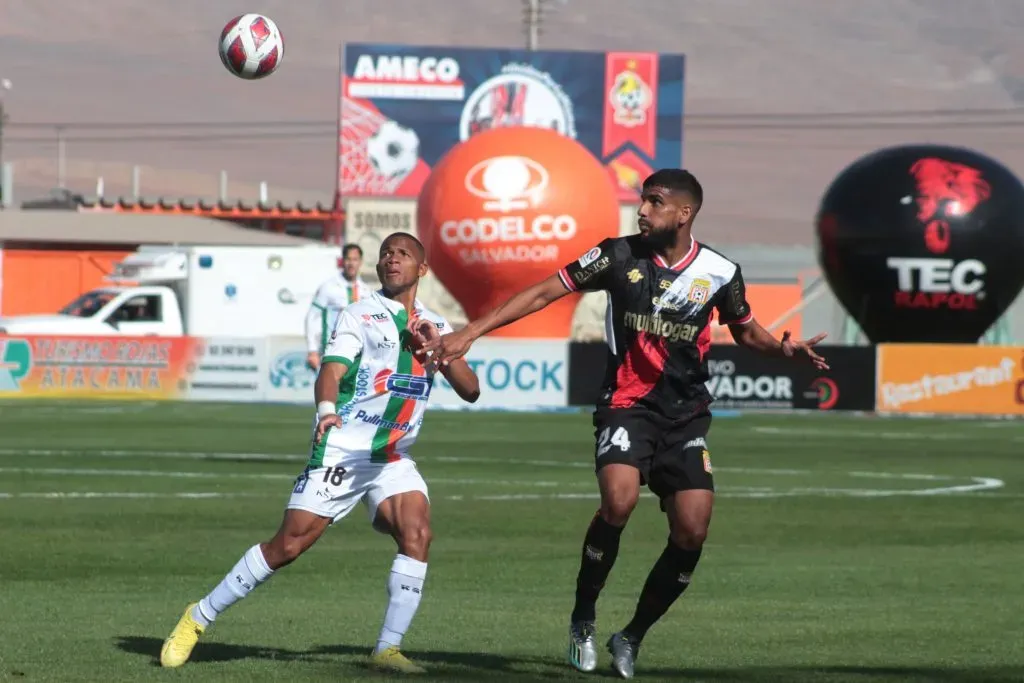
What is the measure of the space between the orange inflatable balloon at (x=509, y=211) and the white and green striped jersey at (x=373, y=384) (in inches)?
1214

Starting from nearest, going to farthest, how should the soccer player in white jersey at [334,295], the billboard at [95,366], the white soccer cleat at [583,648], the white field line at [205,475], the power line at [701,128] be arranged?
the white soccer cleat at [583,648], the white field line at [205,475], the soccer player in white jersey at [334,295], the billboard at [95,366], the power line at [701,128]

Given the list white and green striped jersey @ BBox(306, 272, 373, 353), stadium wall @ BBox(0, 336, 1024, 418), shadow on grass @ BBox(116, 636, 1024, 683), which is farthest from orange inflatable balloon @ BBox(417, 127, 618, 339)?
shadow on grass @ BBox(116, 636, 1024, 683)

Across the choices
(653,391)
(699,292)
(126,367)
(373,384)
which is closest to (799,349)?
(699,292)

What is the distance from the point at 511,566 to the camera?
13773 mm

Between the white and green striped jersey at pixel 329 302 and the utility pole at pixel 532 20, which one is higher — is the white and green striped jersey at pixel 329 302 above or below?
below

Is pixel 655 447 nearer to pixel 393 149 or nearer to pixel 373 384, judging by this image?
pixel 373 384

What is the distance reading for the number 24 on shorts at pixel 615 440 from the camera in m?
9.21

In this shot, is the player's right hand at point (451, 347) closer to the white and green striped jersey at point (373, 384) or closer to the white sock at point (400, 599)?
the white and green striped jersey at point (373, 384)

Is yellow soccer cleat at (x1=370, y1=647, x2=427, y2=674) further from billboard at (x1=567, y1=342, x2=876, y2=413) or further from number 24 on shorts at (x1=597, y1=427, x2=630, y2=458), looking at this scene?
billboard at (x1=567, y1=342, x2=876, y2=413)

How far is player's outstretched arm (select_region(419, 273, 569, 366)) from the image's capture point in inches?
344

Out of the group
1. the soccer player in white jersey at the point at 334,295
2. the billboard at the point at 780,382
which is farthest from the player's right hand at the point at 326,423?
the billboard at the point at 780,382

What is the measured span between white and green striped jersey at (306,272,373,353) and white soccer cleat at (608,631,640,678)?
11.1 m

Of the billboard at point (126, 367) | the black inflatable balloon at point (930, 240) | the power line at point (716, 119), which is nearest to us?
the billboard at point (126, 367)

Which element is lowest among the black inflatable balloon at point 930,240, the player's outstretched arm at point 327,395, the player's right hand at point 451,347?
the player's outstretched arm at point 327,395
